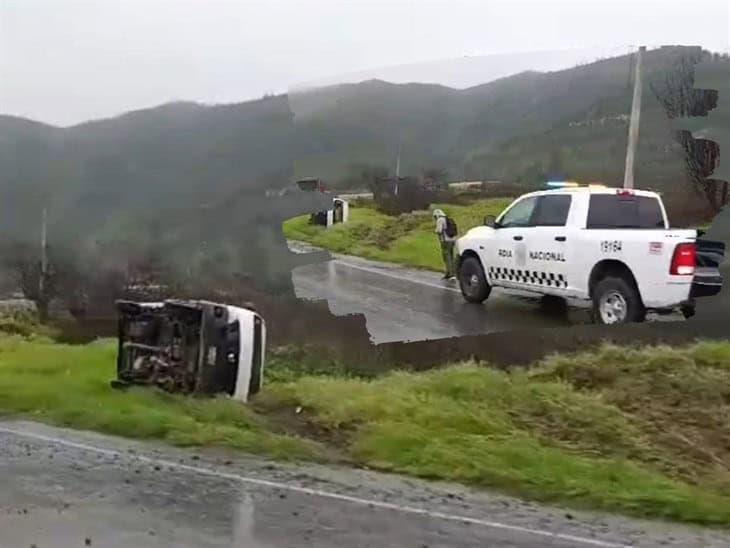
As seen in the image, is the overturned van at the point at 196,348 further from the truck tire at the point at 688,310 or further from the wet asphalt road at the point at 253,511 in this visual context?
the truck tire at the point at 688,310

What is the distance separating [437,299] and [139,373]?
4619 mm

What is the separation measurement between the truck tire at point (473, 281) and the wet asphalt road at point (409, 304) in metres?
0.09

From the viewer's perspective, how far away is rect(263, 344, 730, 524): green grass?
25.8ft

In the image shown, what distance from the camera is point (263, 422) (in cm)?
973

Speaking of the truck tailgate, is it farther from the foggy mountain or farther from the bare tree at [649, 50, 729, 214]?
the foggy mountain

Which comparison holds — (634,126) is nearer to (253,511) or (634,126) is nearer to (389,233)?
(389,233)

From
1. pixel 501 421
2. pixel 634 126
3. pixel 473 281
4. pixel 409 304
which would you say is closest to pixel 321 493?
pixel 501 421

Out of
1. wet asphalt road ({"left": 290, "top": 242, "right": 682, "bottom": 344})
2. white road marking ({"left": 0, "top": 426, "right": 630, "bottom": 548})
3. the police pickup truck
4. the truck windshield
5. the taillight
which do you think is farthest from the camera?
wet asphalt road ({"left": 290, "top": 242, "right": 682, "bottom": 344})

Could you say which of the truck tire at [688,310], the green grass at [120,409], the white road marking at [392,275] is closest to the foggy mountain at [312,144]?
the white road marking at [392,275]

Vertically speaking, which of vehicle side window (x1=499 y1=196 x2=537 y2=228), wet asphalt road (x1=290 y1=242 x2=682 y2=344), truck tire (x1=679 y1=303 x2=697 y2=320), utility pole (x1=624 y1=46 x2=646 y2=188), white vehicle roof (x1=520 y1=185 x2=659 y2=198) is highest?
utility pole (x1=624 y1=46 x2=646 y2=188)

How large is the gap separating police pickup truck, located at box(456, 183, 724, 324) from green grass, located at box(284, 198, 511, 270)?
754 millimetres

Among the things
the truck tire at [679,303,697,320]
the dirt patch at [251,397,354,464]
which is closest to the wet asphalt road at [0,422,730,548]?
the dirt patch at [251,397,354,464]

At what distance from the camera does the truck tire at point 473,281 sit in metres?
13.8

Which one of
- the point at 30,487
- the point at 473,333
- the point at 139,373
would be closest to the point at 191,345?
the point at 139,373
